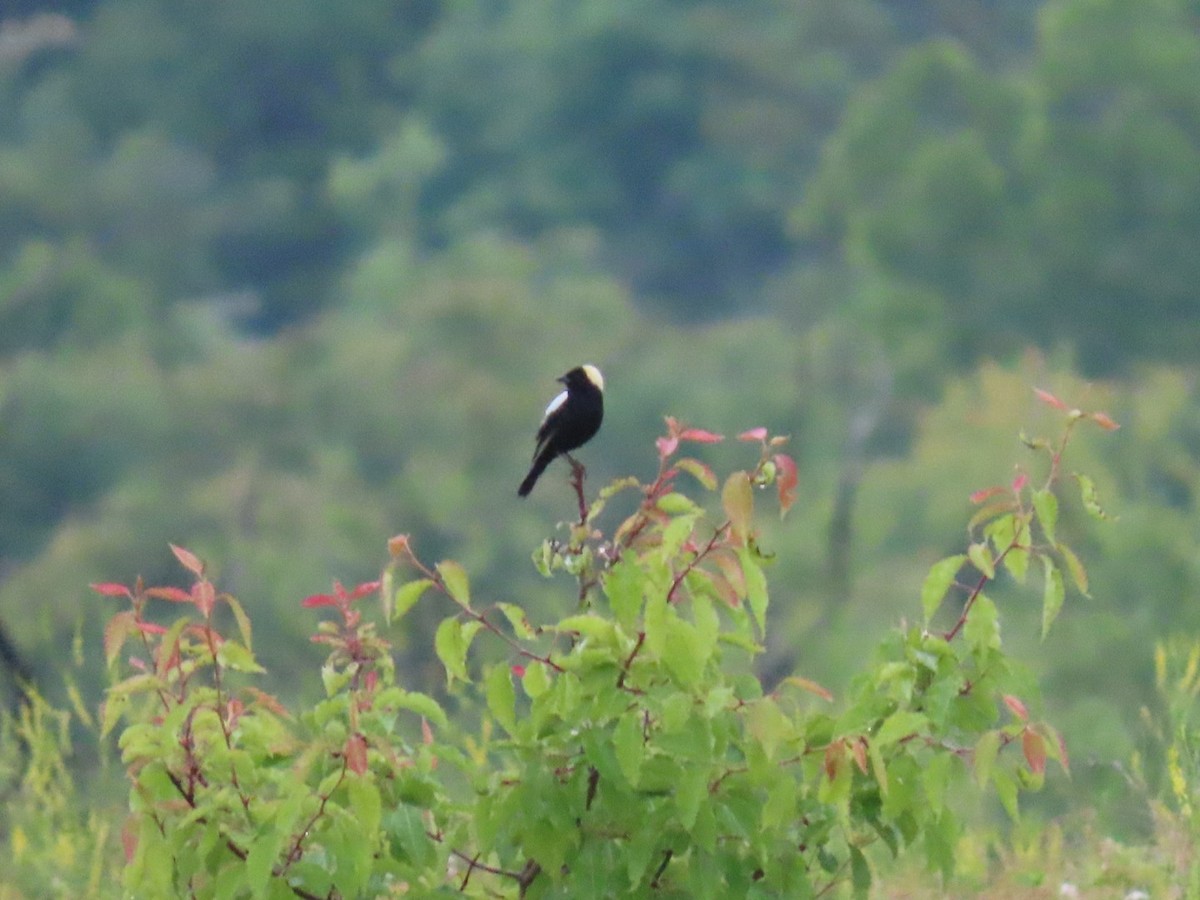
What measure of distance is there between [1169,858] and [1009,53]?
154 feet

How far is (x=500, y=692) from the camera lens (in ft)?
9.62

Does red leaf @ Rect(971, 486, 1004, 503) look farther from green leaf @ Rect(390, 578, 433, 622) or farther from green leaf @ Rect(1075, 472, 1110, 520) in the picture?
green leaf @ Rect(390, 578, 433, 622)

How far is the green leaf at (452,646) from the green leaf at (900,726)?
1.73 ft

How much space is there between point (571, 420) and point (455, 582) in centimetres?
235

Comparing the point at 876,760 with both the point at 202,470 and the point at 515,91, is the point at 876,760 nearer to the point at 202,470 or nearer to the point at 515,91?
the point at 202,470

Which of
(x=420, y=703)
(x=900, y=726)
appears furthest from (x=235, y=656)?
(x=900, y=726)

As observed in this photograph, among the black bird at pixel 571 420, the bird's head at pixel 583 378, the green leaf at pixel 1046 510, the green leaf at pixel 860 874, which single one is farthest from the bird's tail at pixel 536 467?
the green leaf at pixel 1046 510

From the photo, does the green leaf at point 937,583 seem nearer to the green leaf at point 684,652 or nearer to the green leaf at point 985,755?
the green leaf at point 985,755

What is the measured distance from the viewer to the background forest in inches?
1045

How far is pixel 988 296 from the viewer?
41.0 m

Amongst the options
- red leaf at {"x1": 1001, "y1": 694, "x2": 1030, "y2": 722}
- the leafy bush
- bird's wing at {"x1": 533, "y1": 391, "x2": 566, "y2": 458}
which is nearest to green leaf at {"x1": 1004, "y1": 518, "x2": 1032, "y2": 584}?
the leafy bush

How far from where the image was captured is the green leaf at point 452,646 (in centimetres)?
291

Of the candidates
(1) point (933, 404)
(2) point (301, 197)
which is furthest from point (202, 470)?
(2) point (301, 197)

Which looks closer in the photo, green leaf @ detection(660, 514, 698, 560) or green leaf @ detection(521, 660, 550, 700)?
green leaf @ detection(660, 514, 698, 560)
